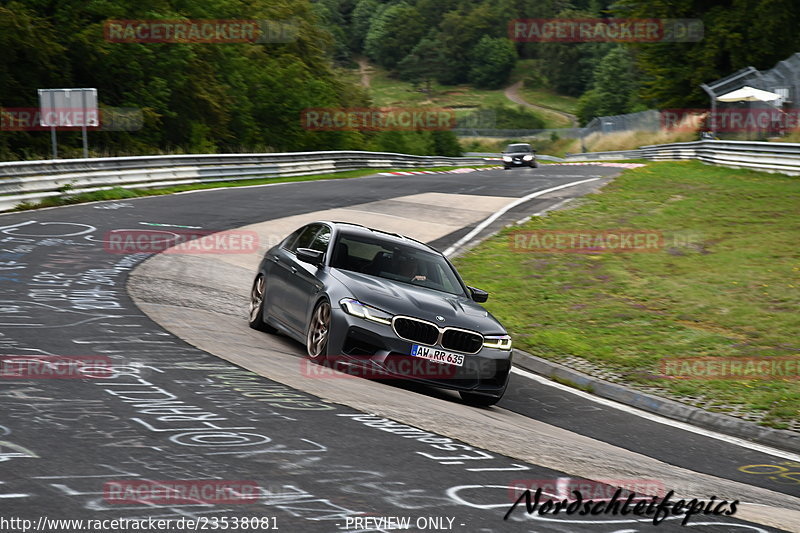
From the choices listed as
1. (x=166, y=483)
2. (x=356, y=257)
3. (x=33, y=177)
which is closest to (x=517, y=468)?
(x=166, y=483)

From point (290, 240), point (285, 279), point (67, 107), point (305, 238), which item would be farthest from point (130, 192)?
point (285, 279)

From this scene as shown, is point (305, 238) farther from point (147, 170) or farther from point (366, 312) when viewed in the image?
point (147, 170)

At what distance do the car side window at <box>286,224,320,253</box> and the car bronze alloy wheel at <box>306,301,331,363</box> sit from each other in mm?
1650

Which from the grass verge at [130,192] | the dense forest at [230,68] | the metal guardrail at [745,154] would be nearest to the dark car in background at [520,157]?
the metal guardrail at [745,154]

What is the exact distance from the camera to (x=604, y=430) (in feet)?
29.2

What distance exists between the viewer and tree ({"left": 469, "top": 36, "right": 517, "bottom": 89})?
7215 inches

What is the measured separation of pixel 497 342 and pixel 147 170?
20.1 meters

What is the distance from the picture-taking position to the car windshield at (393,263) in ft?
33.7

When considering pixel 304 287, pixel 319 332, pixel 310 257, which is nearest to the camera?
pixel 319 332

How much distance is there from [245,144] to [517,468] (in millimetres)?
44834

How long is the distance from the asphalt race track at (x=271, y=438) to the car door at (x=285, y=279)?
13.9 inches

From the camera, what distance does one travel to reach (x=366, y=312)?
9070 millimetres

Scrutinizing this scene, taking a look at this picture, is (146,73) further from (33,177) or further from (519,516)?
(519,516)

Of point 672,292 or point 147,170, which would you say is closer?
point 672,292
